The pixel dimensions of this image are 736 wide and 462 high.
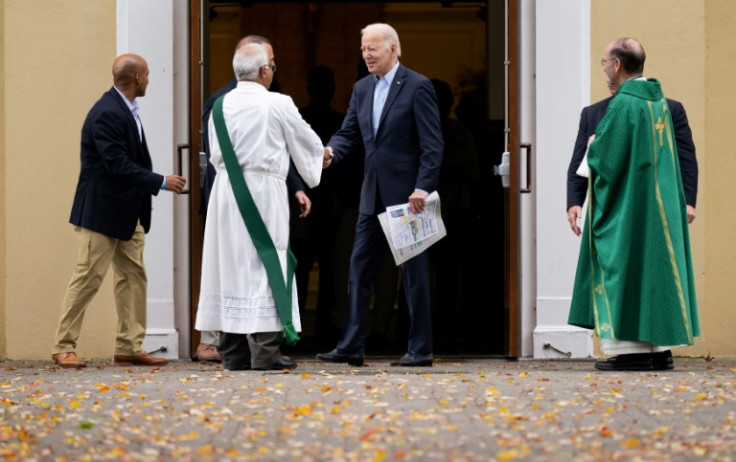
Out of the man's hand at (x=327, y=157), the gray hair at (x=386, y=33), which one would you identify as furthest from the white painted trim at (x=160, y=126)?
the gray hair at (x=386, y=33)

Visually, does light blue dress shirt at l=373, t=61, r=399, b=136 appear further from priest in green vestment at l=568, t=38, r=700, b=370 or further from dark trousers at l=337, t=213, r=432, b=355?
priest in green vestment at l=568, t=38, r=700, b=370

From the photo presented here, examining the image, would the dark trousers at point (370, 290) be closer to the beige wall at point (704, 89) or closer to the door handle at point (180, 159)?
the door handle at point (180, 159)

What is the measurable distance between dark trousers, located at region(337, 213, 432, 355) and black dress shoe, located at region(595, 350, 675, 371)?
1.14 m

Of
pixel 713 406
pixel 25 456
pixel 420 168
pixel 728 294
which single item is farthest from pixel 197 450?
pixel 728 294

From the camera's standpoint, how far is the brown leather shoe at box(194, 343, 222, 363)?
10219 mm

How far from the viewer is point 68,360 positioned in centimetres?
976

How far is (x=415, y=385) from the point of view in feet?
26.9

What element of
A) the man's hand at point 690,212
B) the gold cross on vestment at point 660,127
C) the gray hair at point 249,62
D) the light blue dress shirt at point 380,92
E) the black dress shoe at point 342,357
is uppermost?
the gray hair at point 249,62

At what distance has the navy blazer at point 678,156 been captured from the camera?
30.4 ft

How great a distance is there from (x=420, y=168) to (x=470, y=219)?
11.7ft

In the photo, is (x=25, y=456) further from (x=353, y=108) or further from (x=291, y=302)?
(x=353, y=108)

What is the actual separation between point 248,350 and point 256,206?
889 mm

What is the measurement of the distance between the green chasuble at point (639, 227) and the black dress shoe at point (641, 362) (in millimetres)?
250

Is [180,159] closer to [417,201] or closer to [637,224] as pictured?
[417,201]
